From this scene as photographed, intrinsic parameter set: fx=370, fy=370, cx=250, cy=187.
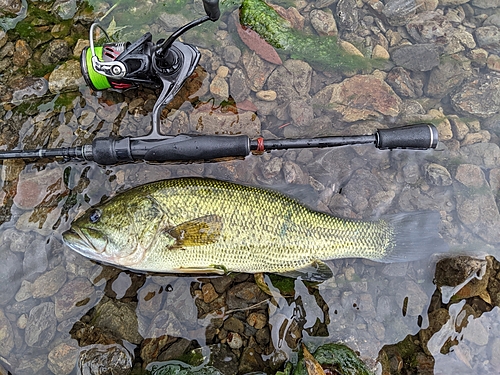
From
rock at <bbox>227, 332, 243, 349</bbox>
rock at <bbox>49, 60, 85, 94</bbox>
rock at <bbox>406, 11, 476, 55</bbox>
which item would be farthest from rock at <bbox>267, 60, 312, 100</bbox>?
rock at <bbox>227, 332, 243, 349</bbox>

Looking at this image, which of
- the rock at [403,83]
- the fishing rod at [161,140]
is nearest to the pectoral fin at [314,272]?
the fishing rod at [161,140]

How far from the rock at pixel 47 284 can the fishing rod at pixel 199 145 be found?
1.23 meters

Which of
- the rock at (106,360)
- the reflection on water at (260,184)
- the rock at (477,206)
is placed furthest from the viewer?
the rock at (477,206)

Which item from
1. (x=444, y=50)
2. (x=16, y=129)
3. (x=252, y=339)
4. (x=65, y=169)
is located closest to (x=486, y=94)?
(x=444, y=50)

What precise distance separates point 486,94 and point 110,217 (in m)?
4.07

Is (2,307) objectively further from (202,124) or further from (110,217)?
(202,124)

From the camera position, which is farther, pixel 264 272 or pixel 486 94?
pixel 486 94

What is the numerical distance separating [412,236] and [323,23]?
2466 millimetres

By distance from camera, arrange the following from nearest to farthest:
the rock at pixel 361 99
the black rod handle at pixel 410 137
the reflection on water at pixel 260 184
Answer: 1. the black rod handle at pixel 410 137
2. the reflection on water at pixel 260 184
3. the rock at pixel 361 99

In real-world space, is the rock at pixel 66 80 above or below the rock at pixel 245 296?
above

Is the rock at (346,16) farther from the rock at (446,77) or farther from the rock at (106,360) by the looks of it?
the rock at (106,360)

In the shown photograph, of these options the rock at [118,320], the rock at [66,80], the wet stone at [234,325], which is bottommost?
the wet stone at [234,325]

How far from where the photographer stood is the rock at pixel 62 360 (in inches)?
141

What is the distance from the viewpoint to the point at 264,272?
12.1ft
